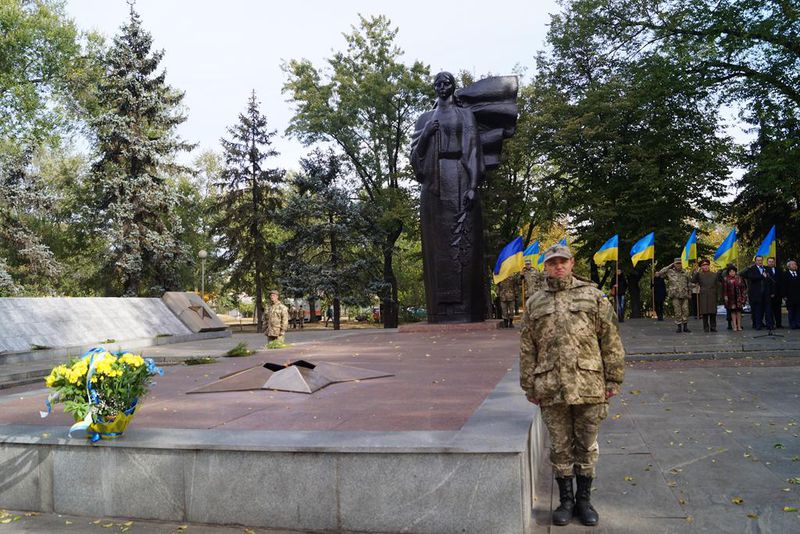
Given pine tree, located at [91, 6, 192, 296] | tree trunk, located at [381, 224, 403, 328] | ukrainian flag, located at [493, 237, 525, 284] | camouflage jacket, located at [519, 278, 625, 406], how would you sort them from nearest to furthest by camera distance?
1. camouflage jacket, located at [519, 278, 625, 406]
2. ukrainian flag, located at [493, 237, 525, 284]
3. pine tree, located at [91, 6, 192, 296]
4. tree trunk, located at [381, 224, 403, 328]

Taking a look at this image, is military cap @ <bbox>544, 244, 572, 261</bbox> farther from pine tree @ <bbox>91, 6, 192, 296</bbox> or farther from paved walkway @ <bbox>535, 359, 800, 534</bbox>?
pine tree @ <bbox>91, 6, 192, 296</bbox>

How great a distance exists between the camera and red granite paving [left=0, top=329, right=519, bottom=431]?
5582mm

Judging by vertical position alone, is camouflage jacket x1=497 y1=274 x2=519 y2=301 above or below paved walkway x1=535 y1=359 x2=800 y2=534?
above

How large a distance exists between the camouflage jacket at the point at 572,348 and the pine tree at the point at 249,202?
30.3 meters

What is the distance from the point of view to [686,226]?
90.4 feet

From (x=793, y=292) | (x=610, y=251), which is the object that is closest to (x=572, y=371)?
(x=793, y=292)

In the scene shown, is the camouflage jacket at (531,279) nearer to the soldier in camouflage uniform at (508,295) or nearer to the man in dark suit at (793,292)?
the soldier in camouflage uniform at (508,295)

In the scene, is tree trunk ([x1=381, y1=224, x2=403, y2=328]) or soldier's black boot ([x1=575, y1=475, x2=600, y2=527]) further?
tree trunk ([x1=381, y1=224, x2=403, y2=328])

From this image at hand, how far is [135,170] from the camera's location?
Answer: 1183 inches

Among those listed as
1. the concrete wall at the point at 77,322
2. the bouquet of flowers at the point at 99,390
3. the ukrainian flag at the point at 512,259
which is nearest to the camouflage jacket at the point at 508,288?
the ukrainian flag at the point at 512,259

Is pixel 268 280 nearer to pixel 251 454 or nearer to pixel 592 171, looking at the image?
pixel 592 171

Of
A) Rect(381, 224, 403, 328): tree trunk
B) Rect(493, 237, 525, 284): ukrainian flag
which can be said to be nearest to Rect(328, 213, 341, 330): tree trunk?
Rect(381, 224, 403, 328): tree trunk

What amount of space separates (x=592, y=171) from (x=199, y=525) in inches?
1096

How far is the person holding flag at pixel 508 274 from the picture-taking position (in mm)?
18031
